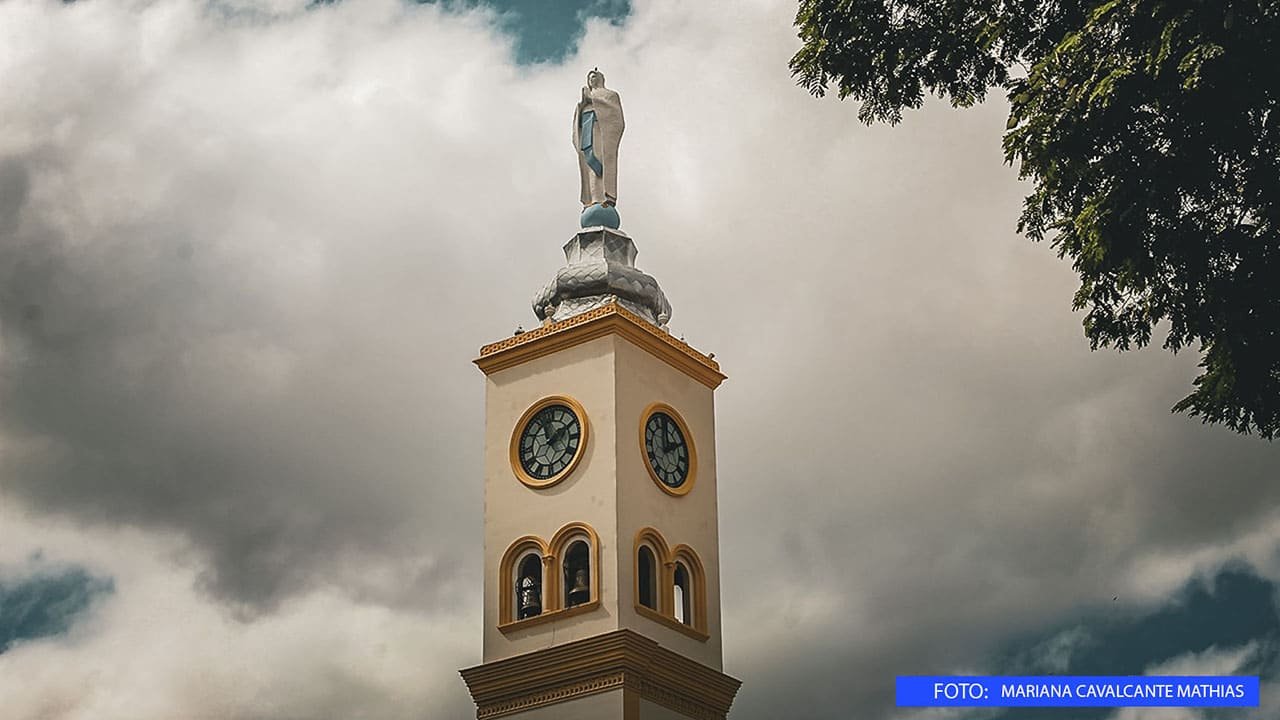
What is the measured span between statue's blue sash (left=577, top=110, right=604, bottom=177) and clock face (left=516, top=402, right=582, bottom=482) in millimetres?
5836

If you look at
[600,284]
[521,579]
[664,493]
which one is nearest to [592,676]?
[521,579]

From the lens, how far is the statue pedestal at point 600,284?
37.8 meters

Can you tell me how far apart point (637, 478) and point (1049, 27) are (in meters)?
18.7

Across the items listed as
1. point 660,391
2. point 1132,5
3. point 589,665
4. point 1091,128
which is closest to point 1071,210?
point 1091,128

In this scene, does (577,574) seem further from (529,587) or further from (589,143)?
(589,143)

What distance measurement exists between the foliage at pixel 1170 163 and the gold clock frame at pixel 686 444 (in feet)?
60.1

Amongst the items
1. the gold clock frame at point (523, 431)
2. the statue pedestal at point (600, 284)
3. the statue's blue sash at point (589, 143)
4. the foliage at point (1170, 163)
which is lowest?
the foliage at point (1170, 163)

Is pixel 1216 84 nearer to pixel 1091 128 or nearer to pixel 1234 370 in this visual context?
Result: pixel 1091 128

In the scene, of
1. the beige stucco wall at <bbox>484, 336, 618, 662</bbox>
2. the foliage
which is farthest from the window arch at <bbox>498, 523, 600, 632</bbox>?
the foliage

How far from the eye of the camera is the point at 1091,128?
57.0 feet

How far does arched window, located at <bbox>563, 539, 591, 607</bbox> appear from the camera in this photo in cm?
3497

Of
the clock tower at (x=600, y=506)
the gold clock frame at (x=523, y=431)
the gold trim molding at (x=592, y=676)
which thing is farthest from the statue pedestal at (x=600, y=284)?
the gold trim molding at (x=592, y=676)

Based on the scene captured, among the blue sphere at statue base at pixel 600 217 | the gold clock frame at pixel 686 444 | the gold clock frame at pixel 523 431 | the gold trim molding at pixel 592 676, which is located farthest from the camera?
the blue sphere at statue base at pixel 600 217

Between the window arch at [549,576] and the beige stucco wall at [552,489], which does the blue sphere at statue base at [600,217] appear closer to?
the beige stucco wall at [552,489]
